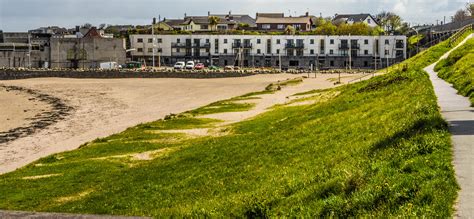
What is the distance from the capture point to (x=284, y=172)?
17.2 m

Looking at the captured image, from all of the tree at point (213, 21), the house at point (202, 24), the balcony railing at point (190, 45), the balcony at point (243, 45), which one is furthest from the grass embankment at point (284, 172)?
the house at point (202, 24)

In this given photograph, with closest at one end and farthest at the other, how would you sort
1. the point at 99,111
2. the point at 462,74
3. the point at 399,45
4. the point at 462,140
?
the point at 462,140 → the point at 462,74 → the point at 99,111 → the point at 399,45

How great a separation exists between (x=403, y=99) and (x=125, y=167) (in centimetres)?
1065

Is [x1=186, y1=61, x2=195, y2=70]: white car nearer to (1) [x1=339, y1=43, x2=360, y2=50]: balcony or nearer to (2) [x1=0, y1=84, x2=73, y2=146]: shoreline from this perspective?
(1) [x1=339, y1=43, x2=360, y2=50]: balcony

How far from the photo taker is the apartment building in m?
155

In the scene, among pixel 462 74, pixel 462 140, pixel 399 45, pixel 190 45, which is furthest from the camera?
pixel 190 45

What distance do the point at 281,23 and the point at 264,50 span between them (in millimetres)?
28381

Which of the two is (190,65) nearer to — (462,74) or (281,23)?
(281,23)

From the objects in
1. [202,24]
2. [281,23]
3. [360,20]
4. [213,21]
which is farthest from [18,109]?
[360,20]

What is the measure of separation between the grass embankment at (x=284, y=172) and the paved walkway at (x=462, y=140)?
0.21 metres

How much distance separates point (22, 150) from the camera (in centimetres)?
3750

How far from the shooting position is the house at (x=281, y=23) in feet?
607

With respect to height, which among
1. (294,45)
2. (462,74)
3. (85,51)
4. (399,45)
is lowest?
(462,74)

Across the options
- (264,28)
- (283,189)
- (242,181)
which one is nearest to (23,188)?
(242,181)
